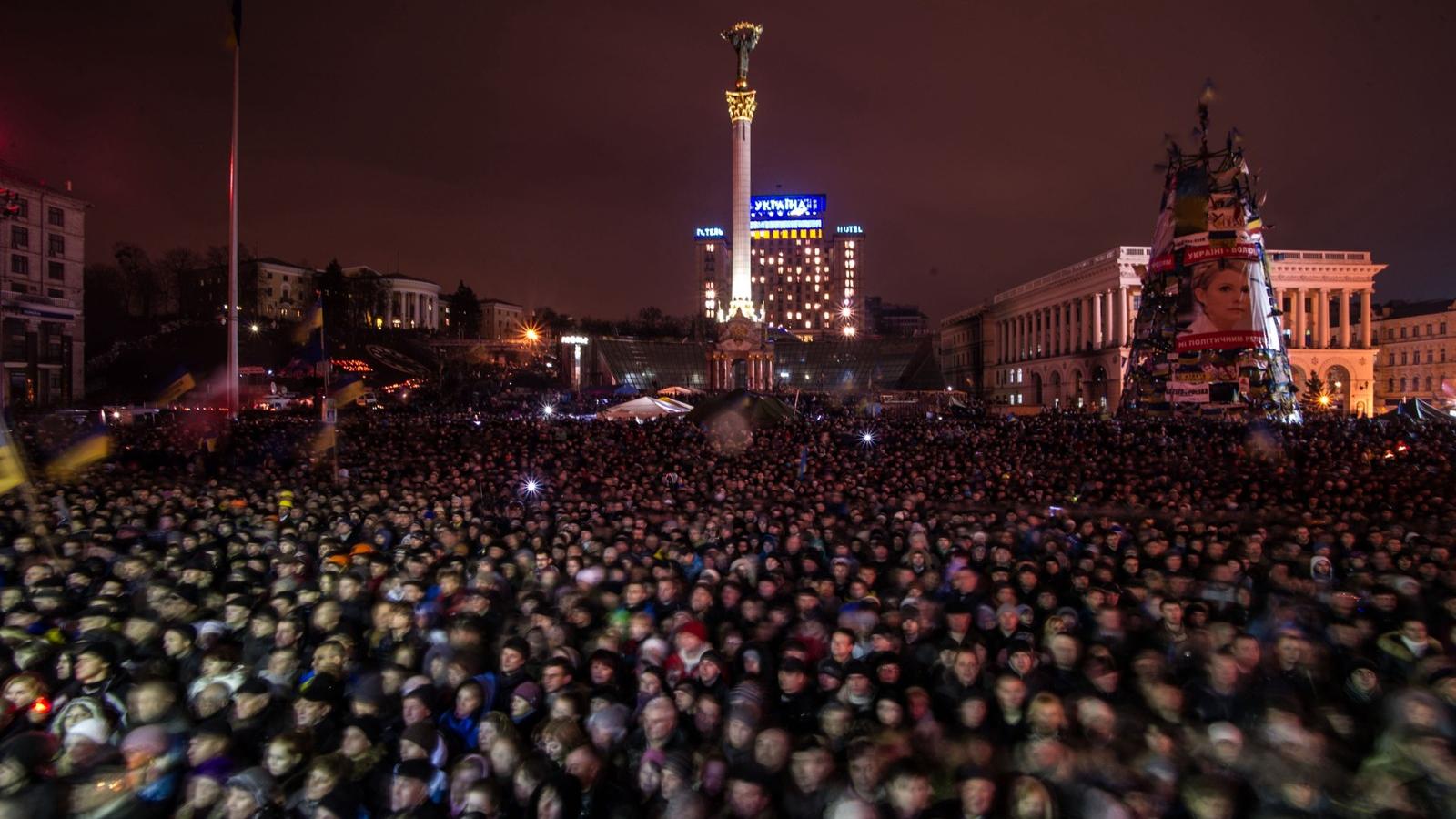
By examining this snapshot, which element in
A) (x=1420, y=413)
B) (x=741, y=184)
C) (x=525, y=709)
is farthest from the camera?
(x=741, y=184)

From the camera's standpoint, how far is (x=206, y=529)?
9.22 metres

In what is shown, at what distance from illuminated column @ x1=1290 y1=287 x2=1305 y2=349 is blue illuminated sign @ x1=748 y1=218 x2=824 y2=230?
53.4m

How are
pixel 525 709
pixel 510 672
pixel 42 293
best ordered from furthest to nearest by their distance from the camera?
1. pixel 42 293
2. pixel 510 672
3. pixel 525 709

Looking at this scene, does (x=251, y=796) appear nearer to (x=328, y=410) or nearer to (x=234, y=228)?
(x=328, y=410)

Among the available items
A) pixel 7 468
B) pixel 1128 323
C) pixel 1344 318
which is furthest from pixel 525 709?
pixel 1344 318

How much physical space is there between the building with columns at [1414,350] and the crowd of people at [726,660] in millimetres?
76215

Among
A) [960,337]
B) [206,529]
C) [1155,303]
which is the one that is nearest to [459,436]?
[206,529]

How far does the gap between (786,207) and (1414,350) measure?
64.5 meters

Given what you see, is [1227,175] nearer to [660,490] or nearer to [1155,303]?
[1155,303]

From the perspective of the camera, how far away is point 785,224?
9931 centimetres

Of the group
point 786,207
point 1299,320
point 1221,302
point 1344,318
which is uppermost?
point 786,207

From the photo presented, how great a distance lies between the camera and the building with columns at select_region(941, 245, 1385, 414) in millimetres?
57844

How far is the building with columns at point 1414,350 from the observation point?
67.1 m

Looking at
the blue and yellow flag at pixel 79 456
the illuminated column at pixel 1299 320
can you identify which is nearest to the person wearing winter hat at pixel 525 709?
the blue and yellow flag at pixel 79 456
